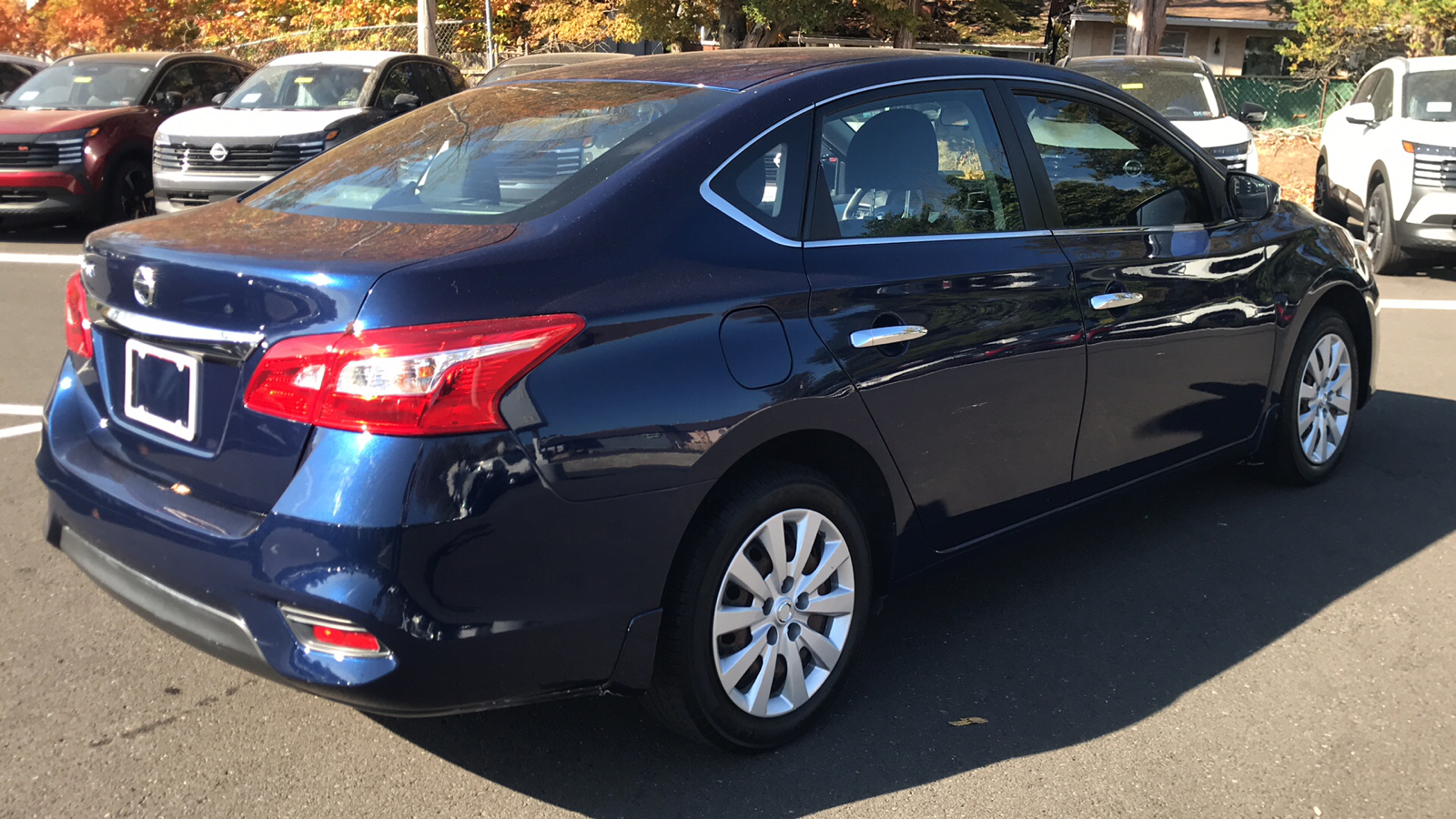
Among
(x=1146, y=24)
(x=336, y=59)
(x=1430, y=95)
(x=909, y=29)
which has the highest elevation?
(x=909, y=29)

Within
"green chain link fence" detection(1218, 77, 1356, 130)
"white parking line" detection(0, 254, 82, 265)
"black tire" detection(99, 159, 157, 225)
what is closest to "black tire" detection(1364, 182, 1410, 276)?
"white parking line" detection(0, 254, 82, 265)

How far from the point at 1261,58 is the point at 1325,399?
1376 inches

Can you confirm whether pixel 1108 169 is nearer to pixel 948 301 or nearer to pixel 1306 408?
pixel 948 301

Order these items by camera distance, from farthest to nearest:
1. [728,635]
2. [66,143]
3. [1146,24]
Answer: [1146,24] → [66,143] → [728,635]

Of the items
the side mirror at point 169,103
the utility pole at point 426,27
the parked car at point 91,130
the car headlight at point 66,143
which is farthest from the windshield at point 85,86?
the utility pole at point 426,27

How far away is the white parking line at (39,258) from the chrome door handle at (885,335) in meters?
9.65

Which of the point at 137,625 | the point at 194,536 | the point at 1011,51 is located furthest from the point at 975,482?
the point at 1011,51

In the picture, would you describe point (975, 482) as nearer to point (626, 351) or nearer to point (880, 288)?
point (880, 288)

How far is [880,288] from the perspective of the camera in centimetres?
329

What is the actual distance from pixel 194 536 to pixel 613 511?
0.88 meters

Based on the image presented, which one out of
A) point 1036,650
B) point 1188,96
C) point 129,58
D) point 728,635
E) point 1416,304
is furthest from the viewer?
point 129,58

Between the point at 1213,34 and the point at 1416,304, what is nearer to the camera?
the point at 1416,304

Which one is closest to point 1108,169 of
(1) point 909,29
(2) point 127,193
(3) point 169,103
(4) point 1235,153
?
(4) point 1235,153

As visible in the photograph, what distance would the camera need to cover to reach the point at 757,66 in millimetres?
3629
